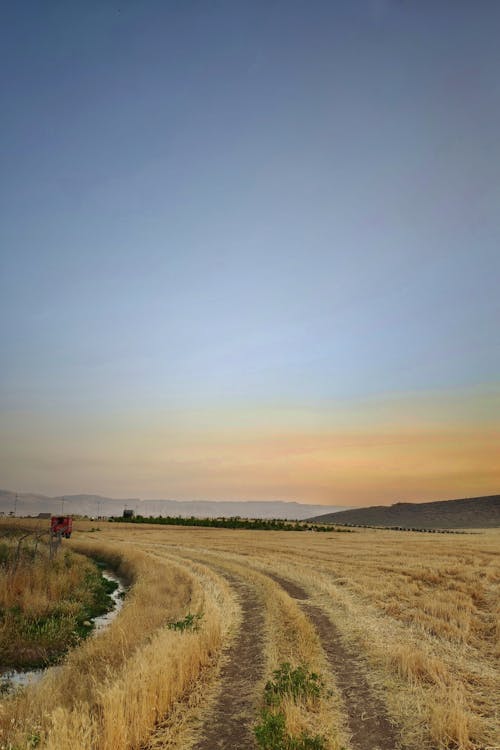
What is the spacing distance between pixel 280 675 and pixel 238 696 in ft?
3.45

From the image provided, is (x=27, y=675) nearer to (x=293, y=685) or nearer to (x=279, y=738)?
(x=293, y=685)

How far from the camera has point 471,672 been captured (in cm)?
1167

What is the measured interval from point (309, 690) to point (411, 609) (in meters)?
10.0

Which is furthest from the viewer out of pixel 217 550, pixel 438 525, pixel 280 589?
pixel 438 525

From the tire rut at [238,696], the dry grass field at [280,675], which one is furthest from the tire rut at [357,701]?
the tire rut at [238,696]

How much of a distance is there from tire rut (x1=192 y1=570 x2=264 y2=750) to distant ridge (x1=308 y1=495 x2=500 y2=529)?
417 feet

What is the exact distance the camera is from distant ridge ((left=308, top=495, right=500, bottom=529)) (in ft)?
445

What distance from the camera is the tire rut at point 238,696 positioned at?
8.38m

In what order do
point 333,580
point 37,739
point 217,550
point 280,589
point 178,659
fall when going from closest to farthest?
point 37,739 < point 178,659 < point 280,589 < point 333,580 < point 217,550

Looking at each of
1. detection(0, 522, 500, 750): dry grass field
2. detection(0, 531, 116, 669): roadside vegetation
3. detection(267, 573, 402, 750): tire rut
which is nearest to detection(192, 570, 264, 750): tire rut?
detection(0, 522, 500, 750): dry grass field

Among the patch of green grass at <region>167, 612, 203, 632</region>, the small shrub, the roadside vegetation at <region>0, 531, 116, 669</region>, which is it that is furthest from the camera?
the roadside vegetation at <region>0, 531, 116, 669</region>

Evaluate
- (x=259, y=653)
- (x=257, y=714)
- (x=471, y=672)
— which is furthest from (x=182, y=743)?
(x=471, y=672)

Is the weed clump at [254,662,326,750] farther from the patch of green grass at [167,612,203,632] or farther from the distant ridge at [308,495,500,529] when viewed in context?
the distant ridge at [308,495,500,529]

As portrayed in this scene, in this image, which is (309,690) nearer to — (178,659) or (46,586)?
(178,659)
